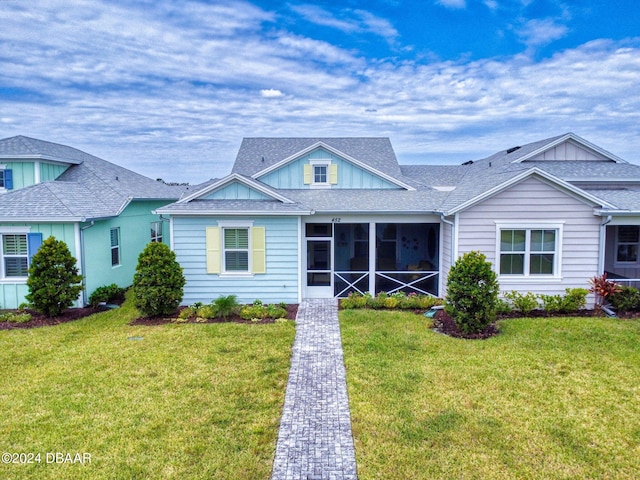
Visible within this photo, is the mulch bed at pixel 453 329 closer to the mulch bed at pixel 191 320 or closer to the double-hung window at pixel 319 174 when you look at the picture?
the mulch bed at pixel 191 320

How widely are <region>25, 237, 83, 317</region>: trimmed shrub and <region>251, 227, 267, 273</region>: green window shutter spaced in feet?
17.6

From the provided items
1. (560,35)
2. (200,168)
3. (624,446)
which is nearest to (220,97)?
(200,168)

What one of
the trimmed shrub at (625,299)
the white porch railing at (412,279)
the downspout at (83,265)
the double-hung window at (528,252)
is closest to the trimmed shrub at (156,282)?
the downspout at (83,265)

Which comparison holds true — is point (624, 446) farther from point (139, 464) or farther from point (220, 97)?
point (220, 97)

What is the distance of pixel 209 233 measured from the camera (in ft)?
43.7

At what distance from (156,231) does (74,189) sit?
15.7ft

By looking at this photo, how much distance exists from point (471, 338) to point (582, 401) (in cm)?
339

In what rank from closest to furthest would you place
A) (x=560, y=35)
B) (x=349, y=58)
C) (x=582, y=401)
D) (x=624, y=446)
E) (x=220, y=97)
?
(x=624, y=446) → (x=582, y=401) → (x=560, y=35) → (x=349, y=58) → (x=220, y=97)

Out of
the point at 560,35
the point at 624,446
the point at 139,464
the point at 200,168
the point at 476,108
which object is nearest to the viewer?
the point at 139,464

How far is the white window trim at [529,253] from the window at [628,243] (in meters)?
4.40

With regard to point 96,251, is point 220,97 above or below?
above

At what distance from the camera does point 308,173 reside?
17125mm

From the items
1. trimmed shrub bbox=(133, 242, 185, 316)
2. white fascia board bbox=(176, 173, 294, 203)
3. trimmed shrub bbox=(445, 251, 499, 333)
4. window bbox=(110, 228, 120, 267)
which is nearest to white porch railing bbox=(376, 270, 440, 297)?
trimmed shrub bbox=(445, 251, 499, 333)

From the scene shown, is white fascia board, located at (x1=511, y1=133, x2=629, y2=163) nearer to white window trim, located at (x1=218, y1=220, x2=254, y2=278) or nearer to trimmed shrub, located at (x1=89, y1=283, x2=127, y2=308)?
white window trim, located at (x1=218, y1=220, x2=254, y2=278)
